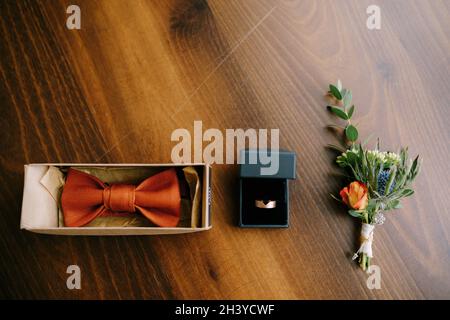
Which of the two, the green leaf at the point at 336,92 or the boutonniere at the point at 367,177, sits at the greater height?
the green leaf at the point at 336,92

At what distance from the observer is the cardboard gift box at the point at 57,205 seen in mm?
926

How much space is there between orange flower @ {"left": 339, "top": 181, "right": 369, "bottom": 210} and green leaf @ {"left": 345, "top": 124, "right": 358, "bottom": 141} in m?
0.14

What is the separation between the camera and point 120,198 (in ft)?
3.24

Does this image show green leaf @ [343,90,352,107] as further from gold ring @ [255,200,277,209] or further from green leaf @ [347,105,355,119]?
gold ring @ [255,200,277,209]

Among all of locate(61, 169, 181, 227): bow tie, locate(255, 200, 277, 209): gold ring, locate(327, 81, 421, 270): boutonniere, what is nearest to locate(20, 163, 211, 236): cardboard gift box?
locate(61, 169, 181, 227): bow tie

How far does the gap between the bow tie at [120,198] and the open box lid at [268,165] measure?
20 cm

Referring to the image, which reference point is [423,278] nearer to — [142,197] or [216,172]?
[216,172]

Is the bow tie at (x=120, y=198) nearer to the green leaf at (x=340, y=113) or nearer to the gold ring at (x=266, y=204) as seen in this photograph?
the gold ring at (x=266, y=204)

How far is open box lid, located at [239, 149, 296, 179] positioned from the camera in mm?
994

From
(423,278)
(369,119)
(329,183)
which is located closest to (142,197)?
(329,183)

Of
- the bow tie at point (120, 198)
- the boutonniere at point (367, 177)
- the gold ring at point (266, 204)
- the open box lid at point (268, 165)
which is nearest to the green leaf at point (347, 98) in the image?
the boutonniere at point (367, 177)

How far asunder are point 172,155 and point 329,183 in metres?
0.48

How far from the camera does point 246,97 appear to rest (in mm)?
1138

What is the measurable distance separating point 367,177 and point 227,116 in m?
0.45
